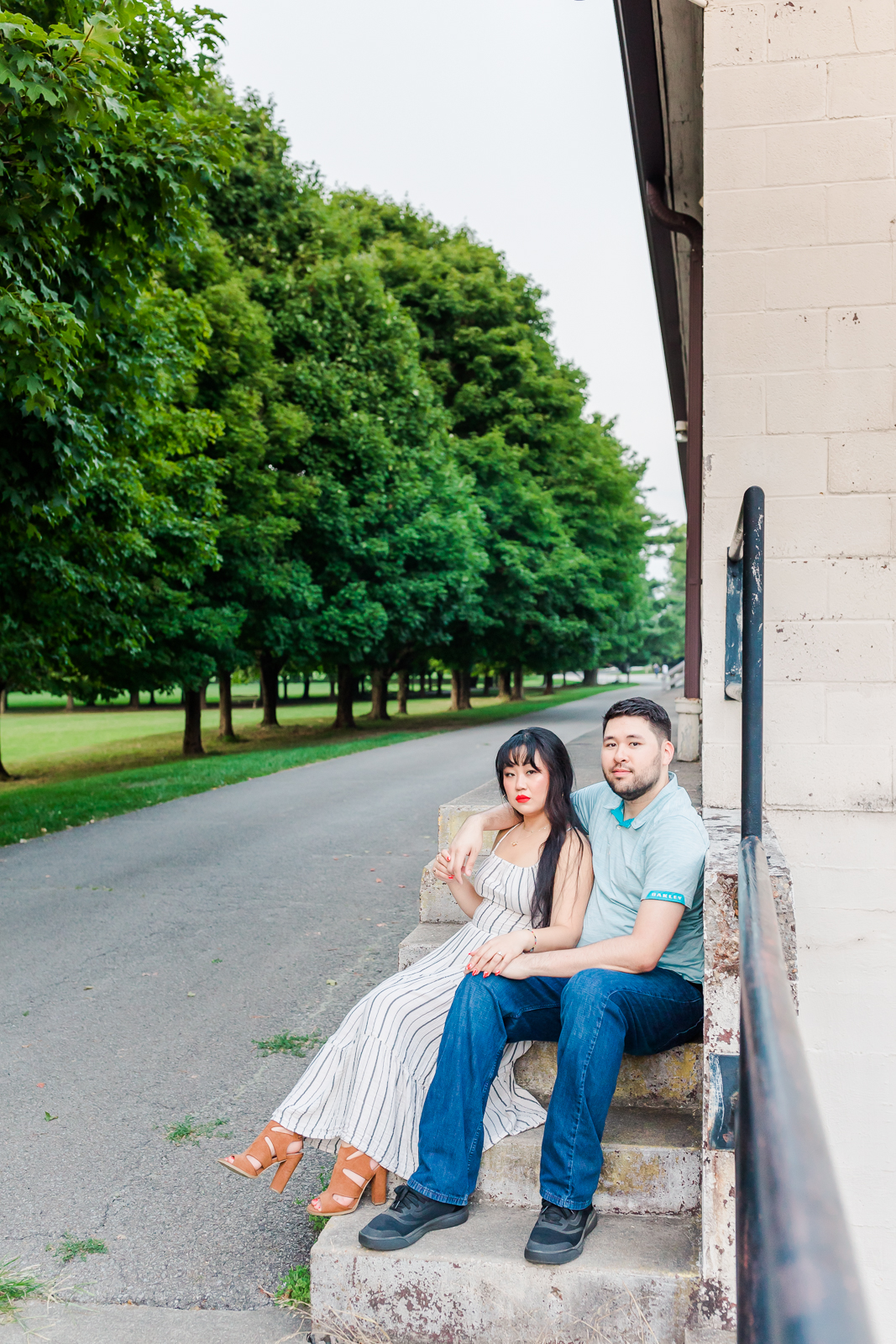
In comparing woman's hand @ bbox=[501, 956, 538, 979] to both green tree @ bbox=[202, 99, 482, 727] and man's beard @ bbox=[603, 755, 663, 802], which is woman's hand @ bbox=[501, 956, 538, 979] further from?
green tree @ bbox=[202, 99, 482, 727]

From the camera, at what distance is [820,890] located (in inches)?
126

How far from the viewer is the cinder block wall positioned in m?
3.17

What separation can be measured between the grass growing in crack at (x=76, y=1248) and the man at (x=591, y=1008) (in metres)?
0.87

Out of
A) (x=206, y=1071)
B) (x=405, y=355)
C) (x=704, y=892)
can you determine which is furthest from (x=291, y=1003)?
(x=405, y=355)

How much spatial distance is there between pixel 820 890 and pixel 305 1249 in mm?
1917

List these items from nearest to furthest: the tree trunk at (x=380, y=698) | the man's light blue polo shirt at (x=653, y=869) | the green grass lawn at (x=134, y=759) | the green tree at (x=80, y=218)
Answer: the man's light blue polo shirt at (x=653, y=869), the green tree at (x=80, y=218), the green grass lawn at (x=134, y=759), the tree trunk at (x=380, y=698)

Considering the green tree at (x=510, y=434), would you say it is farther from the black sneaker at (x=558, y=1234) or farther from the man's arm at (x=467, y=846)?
the black sneaker at (x=558, y=1234)

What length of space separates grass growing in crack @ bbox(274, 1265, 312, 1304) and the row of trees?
441 cm

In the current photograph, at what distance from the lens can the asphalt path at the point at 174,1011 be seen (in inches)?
114

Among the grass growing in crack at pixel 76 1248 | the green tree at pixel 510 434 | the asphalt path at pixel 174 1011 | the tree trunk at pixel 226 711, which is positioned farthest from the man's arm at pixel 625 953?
the tree trunk at pixel 226 711

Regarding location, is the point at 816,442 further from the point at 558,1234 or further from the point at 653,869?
the point at 558,1234

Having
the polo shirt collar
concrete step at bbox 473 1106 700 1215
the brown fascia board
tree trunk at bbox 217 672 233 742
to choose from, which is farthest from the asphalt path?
tree trunk at bbox 217 672 233 742

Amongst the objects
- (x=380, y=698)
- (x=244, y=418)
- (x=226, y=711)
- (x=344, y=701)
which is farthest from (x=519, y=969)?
(x=380, y=698)

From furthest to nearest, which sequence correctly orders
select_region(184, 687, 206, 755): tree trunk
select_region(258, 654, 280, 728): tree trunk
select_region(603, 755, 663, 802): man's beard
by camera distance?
select_region(258, 654, 280, 728): tree trunk, select_region(184, 687, 206, 755): tree trunk, select_region(603, 755, 663, 802): man's beard
